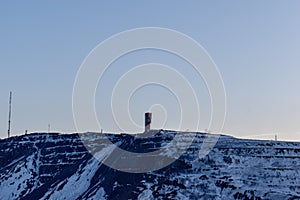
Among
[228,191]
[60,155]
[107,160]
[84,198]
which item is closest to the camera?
[228,191]

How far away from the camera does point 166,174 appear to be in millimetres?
63438

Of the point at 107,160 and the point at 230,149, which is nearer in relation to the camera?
the point at 230,149

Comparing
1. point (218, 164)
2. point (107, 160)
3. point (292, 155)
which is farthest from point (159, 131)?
point (292, 155)

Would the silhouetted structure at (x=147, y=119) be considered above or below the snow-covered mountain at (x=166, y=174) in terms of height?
above

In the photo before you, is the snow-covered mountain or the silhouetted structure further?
the silhouetted structure

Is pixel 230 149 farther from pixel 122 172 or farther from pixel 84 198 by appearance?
pixel 84 198

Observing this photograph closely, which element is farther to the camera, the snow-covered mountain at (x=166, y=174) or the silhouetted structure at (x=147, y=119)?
the silhouetted structure at (x=147, y=119)

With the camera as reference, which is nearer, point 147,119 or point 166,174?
point 166,174

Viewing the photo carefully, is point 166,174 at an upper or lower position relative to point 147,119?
lower

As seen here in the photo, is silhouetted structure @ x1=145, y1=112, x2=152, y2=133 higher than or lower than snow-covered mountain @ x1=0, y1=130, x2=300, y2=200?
higher

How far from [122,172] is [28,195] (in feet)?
54.8

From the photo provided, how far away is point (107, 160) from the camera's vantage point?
2906 inches

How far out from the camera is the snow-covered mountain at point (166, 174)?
58844mm

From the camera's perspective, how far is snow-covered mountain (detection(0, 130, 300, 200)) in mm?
58844
